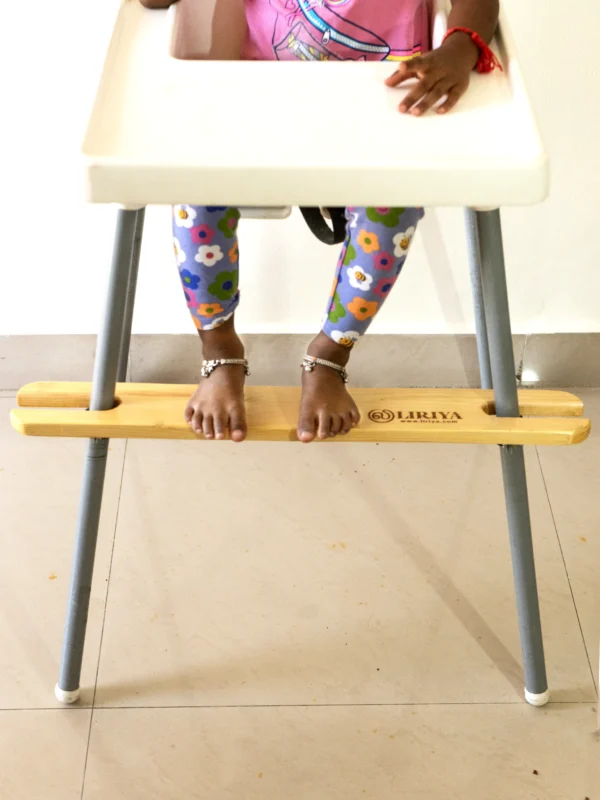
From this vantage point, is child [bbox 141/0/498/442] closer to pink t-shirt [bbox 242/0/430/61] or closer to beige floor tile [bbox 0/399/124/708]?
pink t-shirt [bbox 242/0/430/61]

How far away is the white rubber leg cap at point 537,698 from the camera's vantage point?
1.07 metres

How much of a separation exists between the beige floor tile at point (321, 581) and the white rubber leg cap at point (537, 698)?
20 millimetres

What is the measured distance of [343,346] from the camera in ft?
3.16

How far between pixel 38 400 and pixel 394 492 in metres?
0.61

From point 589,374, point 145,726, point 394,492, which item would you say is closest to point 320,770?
point 145,726

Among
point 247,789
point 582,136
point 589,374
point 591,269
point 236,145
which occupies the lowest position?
point 247,789

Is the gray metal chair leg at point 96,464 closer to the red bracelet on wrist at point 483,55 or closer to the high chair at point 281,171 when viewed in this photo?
the high chair at point 281,171

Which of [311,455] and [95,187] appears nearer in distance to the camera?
[95,187]

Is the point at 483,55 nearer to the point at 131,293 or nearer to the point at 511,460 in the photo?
the point at 511,460

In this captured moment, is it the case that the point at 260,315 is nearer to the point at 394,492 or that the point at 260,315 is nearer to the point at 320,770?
the point at 394,492

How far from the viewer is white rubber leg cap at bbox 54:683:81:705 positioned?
3.50ft

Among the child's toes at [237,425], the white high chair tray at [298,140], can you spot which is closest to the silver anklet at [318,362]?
the child's toes at [237,425]

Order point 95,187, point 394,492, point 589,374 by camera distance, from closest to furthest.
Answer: point 95,187
point 394,492
point 589,374

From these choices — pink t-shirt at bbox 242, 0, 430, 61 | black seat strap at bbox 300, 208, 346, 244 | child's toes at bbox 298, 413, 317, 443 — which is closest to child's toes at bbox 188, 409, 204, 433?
child's toes at bbox 298, 413, 317, 443
